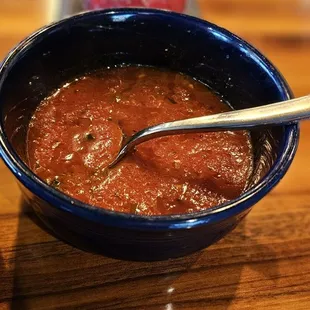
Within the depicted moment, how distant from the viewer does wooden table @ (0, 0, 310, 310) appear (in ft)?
2.95

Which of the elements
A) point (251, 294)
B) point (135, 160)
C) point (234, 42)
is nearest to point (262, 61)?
point (234, 42)

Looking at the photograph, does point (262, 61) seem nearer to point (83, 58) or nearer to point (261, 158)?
point (261, 158)

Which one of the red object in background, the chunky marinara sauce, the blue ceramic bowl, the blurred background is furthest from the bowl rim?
the red object in background

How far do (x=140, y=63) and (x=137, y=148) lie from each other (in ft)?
0.98

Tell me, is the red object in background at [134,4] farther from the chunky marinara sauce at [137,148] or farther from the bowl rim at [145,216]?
the bowl rim at [145,216]

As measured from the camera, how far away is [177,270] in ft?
3.13

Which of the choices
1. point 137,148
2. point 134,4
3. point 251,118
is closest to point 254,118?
point 251,118

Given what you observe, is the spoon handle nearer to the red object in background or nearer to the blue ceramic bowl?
the blue ceramic bowl

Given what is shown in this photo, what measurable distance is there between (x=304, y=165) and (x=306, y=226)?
0.58 feet

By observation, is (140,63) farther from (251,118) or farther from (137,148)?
(251,118)

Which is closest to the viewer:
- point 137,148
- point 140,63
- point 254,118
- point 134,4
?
point 254,118

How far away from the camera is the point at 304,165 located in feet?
3.90

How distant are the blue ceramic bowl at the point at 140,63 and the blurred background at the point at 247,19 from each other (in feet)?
0.99

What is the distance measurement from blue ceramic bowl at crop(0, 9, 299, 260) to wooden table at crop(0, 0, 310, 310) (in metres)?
0.06
